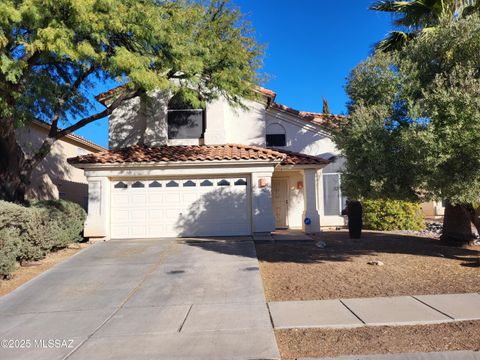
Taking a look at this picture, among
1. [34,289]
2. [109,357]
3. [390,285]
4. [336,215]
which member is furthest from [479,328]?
[336,215]

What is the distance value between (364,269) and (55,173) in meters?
14.5

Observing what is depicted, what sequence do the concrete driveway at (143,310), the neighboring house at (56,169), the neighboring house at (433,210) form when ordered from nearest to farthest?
the concrete driveway at (143,310) → the neighboring house at (56,169) → the neighboring house at (433,210)

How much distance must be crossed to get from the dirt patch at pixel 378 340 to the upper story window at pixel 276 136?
42.1 ft

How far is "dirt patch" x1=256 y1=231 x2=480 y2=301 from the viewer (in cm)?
723

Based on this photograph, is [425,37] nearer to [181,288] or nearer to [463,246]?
[463,246]

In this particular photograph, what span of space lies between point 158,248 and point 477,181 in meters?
8.53

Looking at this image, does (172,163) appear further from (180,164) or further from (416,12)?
(416,12)

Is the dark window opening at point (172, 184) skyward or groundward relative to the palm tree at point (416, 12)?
groundward

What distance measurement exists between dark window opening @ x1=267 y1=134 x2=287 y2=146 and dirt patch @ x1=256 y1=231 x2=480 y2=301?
20.3ft

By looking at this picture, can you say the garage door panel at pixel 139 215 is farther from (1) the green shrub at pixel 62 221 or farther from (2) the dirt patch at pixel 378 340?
(2) the dirt patch at pixel 378 340

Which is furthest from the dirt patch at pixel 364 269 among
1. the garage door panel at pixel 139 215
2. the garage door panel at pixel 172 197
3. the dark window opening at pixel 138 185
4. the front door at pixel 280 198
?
the dark window opening at pixel 138 185

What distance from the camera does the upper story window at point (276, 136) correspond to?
1767 centimetres

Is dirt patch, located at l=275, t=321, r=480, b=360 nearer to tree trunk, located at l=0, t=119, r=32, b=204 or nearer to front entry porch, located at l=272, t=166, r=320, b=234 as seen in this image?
tree trunk, located at l=0, t=119, r=32, b=204

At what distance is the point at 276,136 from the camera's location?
17.7 m
